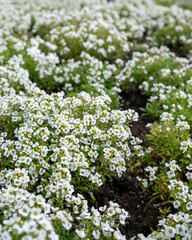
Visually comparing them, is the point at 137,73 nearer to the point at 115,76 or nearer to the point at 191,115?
the point at 115,76

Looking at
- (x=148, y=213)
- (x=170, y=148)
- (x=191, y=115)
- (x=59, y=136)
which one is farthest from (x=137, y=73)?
(x=148, y=213)

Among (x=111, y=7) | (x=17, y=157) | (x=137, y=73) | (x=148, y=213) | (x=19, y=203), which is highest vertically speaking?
(x=111, y=7)

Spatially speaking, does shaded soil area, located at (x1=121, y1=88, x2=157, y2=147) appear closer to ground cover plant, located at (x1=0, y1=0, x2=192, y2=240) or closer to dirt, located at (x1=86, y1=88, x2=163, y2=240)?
ground cover plant, located at (x1=0, y1=0, x2=192, y2=240)

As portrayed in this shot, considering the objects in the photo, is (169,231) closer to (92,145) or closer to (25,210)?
(92,145)

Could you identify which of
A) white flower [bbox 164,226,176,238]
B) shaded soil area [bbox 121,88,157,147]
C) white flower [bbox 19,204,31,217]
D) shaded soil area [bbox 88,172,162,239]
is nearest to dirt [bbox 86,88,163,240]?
shaded soil area [bbox 88,172,162,239]

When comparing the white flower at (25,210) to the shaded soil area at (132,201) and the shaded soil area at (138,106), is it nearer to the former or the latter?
the shaded soil area at (132,201)

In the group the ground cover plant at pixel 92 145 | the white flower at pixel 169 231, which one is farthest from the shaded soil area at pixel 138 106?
the white flower at pixel 169 231
